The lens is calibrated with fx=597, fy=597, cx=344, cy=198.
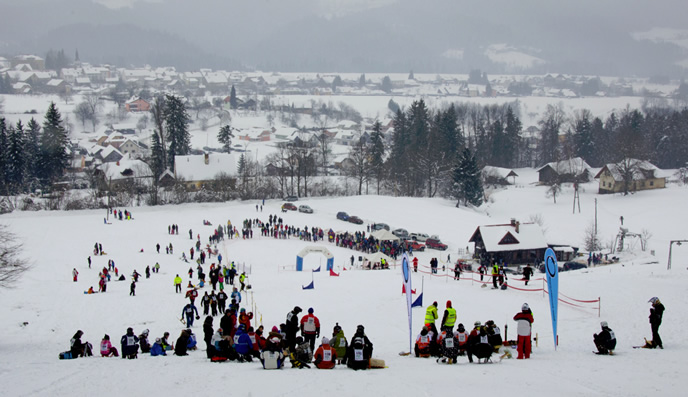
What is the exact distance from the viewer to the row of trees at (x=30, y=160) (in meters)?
58.7

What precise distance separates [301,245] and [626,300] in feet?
67.9

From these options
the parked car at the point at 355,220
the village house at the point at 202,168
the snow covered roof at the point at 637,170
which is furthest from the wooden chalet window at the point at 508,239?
the snow covered roof at the point at 637,170

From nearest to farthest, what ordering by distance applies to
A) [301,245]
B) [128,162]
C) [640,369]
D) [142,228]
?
[640,369], [301,245], [142,228], [128,162]

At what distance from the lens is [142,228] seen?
3972 cm

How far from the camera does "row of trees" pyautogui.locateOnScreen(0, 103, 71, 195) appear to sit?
58.7m

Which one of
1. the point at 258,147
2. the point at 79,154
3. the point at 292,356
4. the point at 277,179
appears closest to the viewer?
the point at 292,356

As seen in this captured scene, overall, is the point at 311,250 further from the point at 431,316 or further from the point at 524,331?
the point at 524,331

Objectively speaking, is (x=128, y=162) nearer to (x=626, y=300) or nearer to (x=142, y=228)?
(x=142, y=228)

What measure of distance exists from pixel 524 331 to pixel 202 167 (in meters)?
53.7

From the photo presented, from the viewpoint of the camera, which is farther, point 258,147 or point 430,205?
point 258,147

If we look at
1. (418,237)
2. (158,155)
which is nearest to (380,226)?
(418,237)

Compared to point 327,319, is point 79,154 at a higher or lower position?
higher

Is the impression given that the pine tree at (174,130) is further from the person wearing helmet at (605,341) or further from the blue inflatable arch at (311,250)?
the person wearing helmet at (605,341)

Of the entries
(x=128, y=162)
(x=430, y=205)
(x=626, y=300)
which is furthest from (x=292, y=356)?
(x=128, y=162)
